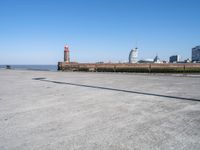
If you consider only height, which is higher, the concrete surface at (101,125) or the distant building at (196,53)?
the distant building at (196,53)

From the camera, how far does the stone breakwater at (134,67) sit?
24250 mm

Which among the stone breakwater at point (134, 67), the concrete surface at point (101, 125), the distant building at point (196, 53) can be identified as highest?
the distant building at point (196, 53)

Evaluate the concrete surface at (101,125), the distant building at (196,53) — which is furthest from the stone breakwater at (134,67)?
the distant building at (196,53)

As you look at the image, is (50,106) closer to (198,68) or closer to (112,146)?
(112,146)

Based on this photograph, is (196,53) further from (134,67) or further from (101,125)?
(101,125)

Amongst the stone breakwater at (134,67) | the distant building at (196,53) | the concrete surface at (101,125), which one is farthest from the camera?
the distant building at (196,53)

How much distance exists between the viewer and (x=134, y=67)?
27359 millimetres

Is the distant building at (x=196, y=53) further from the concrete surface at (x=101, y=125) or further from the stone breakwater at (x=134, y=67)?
the concrete surface at (x=101, y=125)

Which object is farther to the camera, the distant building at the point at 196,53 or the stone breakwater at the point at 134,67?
the distant building at the point at 196,53

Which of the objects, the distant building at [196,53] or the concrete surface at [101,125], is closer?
the concrete surface at [101,125]

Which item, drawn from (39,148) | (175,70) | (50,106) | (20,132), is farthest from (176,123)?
(175,70)

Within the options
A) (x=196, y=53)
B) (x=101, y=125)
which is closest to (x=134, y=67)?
(x=101, y=125)

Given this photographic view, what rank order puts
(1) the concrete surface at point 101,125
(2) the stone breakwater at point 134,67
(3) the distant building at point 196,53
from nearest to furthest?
Result: (1) the concrete surface at point 101,125
(2) the stone breakwater at point 134,67
(3) the distant building at point 196,53

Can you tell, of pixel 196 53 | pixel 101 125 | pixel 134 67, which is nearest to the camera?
pixel 101 125
